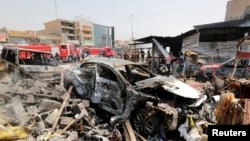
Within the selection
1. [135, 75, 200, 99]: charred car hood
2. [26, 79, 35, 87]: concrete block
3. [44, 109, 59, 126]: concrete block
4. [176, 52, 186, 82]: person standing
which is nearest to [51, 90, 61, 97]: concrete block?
[26, 79, 35, 87]: concrete block

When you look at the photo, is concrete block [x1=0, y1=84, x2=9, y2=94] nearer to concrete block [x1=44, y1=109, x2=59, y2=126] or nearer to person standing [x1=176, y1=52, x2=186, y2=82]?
concrete block [x1=44, y1=109, x2=59, y2=126]

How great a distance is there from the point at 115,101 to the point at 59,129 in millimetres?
1532

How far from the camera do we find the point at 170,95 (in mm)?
5586

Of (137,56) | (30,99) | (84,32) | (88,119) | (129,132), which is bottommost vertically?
(129,132)

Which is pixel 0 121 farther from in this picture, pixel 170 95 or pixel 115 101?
pixel 170 95

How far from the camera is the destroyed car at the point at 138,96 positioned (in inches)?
201

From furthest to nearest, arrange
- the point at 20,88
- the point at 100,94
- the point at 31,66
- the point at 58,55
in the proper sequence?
the point at 58,55
the point at 31,66
the point at 20,88
the point at 100,94

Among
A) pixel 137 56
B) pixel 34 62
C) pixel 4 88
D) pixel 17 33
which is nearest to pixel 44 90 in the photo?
pixel 4 88

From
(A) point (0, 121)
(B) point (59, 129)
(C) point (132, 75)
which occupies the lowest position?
(B) point (59, 129)

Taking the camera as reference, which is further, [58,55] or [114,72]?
[58,55]

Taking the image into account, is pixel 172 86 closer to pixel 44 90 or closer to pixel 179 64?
pixel 44 90

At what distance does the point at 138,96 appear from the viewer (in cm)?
527

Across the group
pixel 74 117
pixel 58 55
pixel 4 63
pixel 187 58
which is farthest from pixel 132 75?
pixel 58 55

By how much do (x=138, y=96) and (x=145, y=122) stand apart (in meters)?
0.64
